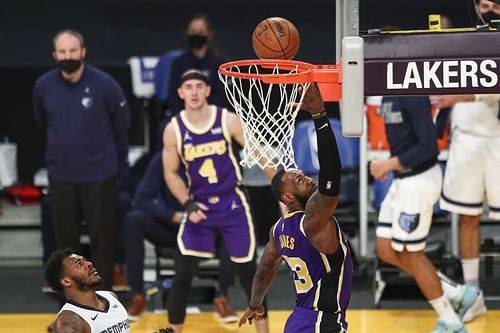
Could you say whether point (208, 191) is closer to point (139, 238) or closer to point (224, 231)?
point (224, 231)

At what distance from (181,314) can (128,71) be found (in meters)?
4.13

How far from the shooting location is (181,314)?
7723 millimetres

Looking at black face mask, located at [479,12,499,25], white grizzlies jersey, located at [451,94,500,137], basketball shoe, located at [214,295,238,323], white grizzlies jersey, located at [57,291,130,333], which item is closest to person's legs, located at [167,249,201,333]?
basketball shoe, located at [214,295,238,323]

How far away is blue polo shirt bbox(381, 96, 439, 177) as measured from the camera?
25.3ft

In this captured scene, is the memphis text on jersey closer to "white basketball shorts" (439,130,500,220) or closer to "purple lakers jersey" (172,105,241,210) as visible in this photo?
"purple lakers jersey" (172,105,241,210)

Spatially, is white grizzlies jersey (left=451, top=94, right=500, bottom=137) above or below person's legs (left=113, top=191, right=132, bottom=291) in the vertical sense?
above

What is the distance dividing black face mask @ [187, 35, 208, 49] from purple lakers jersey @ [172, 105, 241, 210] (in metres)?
1.87

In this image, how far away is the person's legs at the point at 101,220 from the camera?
8.47 metres

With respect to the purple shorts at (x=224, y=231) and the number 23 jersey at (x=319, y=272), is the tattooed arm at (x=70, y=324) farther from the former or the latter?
the purple shorts at (x=224, y=231)

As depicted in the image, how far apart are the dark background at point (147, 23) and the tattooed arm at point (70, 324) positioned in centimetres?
548

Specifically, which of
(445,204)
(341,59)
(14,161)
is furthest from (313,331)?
(14,161)

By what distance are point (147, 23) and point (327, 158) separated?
625cm

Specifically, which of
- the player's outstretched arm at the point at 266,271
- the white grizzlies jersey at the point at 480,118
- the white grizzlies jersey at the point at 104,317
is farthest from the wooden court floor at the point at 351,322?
the white grizzlies jersey at the point at 104,317

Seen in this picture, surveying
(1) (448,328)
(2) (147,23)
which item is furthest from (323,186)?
(2) (147,23)
